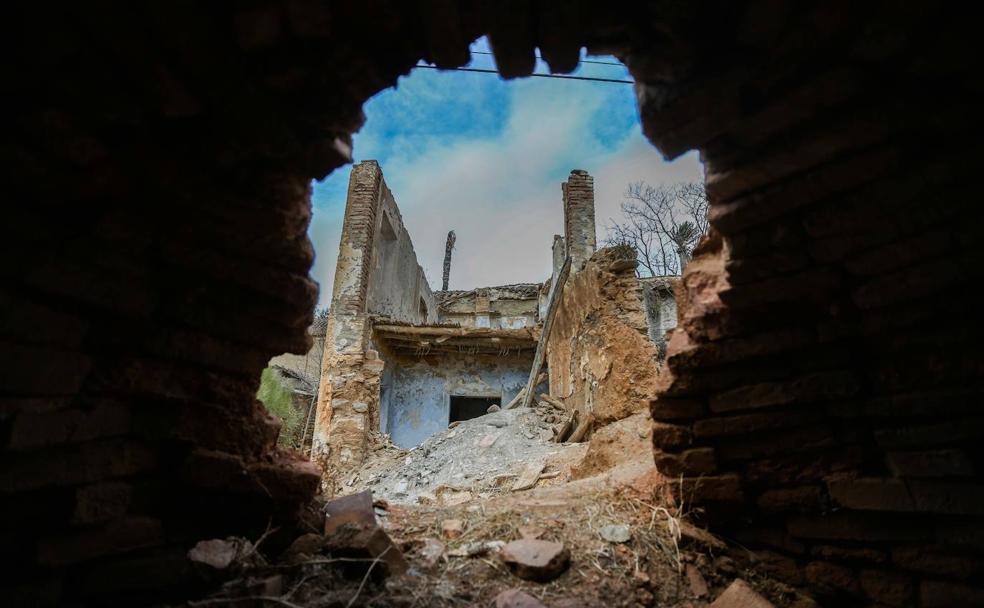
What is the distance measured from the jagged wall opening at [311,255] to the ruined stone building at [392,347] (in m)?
4.60

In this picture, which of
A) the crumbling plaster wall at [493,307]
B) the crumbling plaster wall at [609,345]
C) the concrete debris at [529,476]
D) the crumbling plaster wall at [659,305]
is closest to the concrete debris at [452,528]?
the concrete debris at [529,476]

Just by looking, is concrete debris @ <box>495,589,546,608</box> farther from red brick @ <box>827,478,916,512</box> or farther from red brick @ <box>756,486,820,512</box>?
red brick @ <box>827,478,916,512</box>

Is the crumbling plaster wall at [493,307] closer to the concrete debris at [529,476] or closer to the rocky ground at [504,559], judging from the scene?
the concrete debris at [529,476]

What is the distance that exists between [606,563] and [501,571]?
434 mm

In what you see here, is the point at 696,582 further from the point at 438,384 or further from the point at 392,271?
the point at 392,271

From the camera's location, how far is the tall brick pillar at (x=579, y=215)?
8.63m

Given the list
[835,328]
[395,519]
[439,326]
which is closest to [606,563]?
[395,519]

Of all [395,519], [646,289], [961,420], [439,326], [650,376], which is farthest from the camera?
[646,289]

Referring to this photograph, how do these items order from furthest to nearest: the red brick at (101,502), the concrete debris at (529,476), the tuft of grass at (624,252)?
the tuft of grass at (624,252)
the concrete debris at (529,476)
the red brick at (101,502)

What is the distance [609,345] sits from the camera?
507 centimetres

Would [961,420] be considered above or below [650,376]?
below

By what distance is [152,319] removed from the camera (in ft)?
4.92

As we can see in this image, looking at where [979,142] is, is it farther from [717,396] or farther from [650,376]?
[650,376]

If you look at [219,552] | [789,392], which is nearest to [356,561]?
[219,552]
